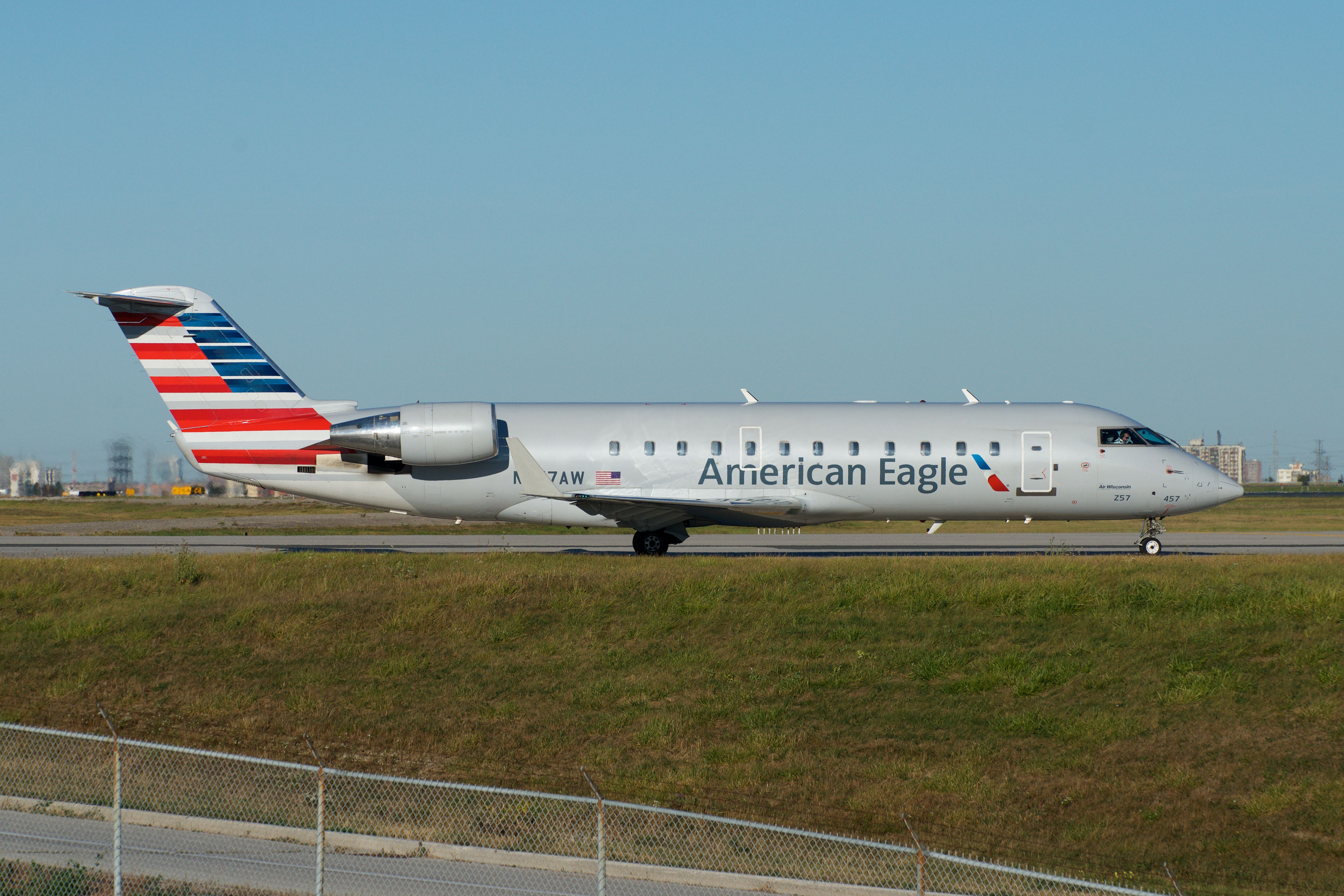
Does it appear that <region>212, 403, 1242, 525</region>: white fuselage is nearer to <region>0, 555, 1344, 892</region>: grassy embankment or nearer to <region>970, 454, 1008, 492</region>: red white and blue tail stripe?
<region>970, 454, 1008, 492</region>: red white and blue tail stripe

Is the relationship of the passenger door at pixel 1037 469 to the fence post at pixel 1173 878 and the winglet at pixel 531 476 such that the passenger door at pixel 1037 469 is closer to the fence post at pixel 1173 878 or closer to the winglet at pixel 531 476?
the winglet at pixel 531 476

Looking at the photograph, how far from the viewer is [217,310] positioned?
29594mm

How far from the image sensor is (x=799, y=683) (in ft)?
62.4

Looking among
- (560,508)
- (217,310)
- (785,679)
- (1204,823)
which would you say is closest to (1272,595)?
(1204,823)

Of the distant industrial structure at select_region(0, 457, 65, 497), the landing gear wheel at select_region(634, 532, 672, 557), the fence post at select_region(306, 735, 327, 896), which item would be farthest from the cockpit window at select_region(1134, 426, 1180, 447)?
the distant industrial structure at select_region(0, 457, 65, 497)

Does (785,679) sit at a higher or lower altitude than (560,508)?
lower

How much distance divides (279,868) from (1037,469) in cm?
2175

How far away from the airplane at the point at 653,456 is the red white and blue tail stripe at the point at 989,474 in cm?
3

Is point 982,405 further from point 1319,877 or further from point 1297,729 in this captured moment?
point 1319,877

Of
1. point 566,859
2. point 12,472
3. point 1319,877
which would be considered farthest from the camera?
point 12,472

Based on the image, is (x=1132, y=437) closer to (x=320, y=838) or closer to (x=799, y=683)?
(x=799, y=683)

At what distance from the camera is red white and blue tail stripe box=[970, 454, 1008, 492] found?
94.0ft

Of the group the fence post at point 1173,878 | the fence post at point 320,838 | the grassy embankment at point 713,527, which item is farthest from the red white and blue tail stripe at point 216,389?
the fence post at point 1173,878

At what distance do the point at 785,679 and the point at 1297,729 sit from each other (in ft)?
25.1
